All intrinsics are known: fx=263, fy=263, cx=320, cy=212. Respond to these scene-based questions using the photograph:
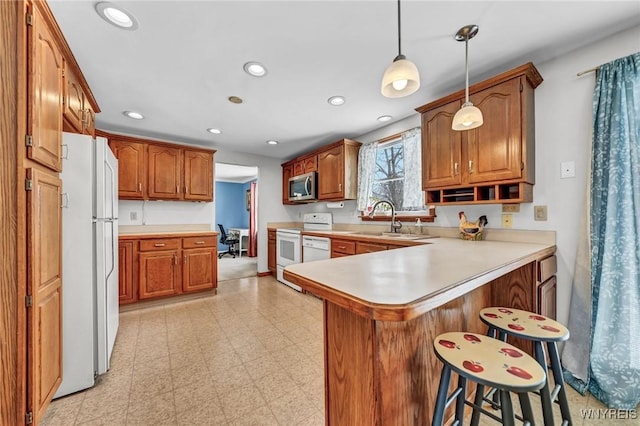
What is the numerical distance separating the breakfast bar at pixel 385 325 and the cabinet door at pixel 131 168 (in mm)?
3293

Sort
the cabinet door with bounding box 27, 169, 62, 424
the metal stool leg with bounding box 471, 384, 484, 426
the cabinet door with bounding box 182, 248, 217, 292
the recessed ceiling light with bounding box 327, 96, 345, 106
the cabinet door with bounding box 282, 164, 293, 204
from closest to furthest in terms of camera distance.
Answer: the metal stool leg with bounding box 471, 384, 484, 426, the cabinet door with bounding box 27, 169, 62, 424, the recessed ceiling light with bounding box 327, 96, 345, 106, the cabinet door with bounding box 182, 248, 217, 292, the cabinet door with bounding box 282, 164, 293, 204

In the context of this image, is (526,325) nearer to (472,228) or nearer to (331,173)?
(472,228)

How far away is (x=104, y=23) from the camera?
1.57 metres

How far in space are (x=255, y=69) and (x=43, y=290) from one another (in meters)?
1.92

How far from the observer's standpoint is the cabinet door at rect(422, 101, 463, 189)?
7.54ft

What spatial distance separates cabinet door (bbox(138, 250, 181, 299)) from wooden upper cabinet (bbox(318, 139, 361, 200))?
2297 millimetres

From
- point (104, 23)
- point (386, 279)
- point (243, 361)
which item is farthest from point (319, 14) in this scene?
point (243, 361)

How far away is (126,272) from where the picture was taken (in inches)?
124

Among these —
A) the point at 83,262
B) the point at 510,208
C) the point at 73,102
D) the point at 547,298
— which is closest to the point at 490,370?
the point at 547,298

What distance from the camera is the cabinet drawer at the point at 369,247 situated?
2746 millimetres

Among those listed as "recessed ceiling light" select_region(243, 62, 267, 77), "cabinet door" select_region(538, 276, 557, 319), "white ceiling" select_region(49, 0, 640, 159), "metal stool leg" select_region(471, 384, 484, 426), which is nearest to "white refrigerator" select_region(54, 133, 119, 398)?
"white ceiling" select_region(49, 0, 640, 159)

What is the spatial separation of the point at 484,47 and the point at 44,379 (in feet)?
10.8

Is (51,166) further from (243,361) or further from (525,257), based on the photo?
(525,257)

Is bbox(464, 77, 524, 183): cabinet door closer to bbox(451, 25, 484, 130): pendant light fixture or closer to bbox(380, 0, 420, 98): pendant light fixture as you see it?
bbox(451, 25, 484, 130): pendant light fixture
